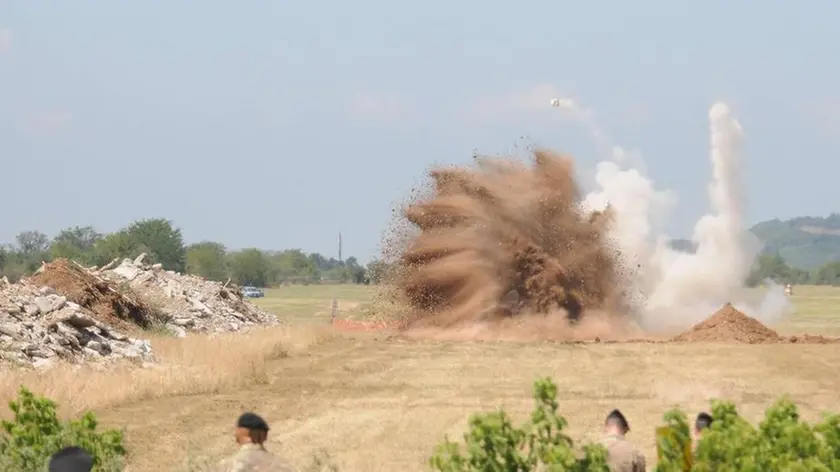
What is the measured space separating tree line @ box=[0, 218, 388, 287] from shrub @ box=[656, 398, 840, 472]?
8298 centimetres

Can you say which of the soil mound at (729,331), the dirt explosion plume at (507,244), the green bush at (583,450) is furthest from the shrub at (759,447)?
the dirt explosion plume at (507,244)

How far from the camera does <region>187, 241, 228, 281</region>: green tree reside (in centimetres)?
15112

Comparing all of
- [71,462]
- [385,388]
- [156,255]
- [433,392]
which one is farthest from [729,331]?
[156,255]

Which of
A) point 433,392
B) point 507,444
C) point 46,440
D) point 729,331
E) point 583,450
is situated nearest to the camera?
point 583,450

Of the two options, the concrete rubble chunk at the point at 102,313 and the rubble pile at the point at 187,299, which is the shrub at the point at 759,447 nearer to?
the concrete rubble chunk at the point at 102,313

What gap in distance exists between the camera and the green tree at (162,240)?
5167 inches

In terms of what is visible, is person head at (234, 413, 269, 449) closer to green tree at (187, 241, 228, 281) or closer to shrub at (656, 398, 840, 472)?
shrub at (656, 398, 840, 472)

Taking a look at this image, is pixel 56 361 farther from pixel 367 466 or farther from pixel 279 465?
pixel 279 465

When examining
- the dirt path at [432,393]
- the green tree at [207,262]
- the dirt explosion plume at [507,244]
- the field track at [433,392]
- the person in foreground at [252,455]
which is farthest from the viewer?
the green tree at [207,262]

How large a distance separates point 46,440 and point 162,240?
12443cm

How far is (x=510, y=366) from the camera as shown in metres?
35.5

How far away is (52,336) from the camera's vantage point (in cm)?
3153

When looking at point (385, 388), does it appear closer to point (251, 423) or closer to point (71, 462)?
point (251, 423)

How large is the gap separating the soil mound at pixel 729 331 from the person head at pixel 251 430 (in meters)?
34.0
